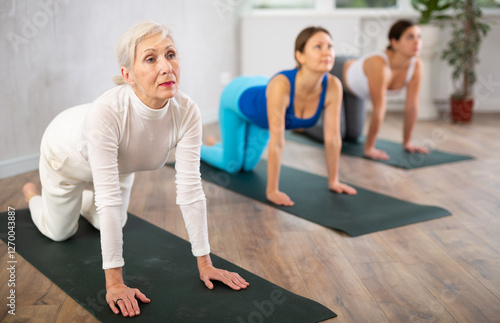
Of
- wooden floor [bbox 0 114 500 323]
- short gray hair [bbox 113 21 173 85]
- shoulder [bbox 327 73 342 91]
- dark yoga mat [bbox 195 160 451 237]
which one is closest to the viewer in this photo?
short gray hair [bbox 113 21 173 85]

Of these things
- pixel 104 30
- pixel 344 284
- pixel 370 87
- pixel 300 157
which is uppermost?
pixel 104 30

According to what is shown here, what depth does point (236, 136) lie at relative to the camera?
2.95 m

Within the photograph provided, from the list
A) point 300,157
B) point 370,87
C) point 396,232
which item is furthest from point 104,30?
point 396,232

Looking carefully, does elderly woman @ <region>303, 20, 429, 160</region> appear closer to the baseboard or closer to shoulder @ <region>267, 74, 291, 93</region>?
shoulder @ <region>267, 74, 291, 93</region>

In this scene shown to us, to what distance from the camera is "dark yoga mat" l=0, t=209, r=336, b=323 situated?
1451 mm

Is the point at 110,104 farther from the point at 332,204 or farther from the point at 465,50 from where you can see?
the point at 465,50

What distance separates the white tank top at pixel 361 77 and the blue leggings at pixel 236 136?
0.81 m

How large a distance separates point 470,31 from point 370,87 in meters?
1.78

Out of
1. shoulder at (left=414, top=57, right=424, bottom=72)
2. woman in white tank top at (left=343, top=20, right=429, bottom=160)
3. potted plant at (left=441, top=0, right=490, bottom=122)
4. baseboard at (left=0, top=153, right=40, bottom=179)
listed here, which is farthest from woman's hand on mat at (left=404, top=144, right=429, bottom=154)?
baseboard at (left=0, top=153, right=40, bottom=179)

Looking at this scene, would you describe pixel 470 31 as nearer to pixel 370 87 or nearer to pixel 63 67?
pixel 370 87

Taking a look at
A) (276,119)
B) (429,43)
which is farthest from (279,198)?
(429,43)

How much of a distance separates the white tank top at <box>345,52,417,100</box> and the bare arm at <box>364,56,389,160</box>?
0.05m

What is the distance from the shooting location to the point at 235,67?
5.23 meters

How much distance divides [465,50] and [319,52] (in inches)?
106
